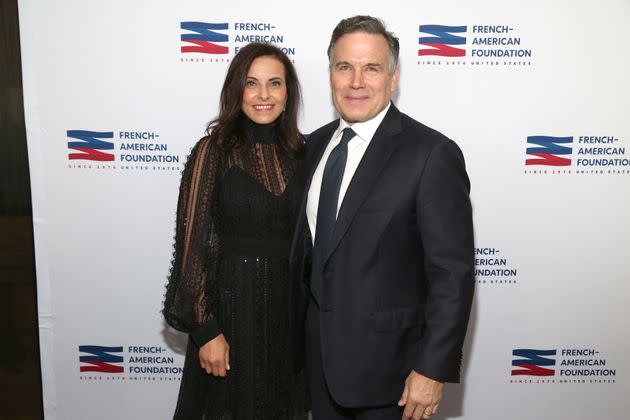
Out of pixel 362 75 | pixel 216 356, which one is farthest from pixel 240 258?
pixel 362 75

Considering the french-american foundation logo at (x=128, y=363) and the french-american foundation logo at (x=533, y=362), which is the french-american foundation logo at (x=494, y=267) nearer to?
the french-american foundation logo at (x=533, y=362)

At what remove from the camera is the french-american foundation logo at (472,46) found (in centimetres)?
246

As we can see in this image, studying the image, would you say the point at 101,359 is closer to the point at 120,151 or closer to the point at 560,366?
the point at 120,151

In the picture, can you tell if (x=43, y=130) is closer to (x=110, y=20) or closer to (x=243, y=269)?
(x=110, y=20)

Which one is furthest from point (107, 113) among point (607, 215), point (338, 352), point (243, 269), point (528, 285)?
point (607, 215)

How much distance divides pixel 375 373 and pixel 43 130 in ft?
6.42

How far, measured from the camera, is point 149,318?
2734mm

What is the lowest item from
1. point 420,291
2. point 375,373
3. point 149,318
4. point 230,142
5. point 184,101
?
point 149,318

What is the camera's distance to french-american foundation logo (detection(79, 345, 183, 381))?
9.04 feet

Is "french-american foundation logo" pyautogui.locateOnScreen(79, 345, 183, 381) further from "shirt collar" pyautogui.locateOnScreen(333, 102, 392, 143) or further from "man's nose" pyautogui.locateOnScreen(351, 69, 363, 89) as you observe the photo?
"man's nose" pyautogui.locateOnScreen(351, 69, 363, 89)

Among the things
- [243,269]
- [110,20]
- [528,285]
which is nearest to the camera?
[243,269]

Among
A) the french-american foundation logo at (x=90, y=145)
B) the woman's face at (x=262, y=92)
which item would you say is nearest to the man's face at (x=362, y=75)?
the woman's face at (x=262, y=92)

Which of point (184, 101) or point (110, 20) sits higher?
point (110, 20)

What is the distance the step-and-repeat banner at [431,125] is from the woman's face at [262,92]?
52 centimetres
